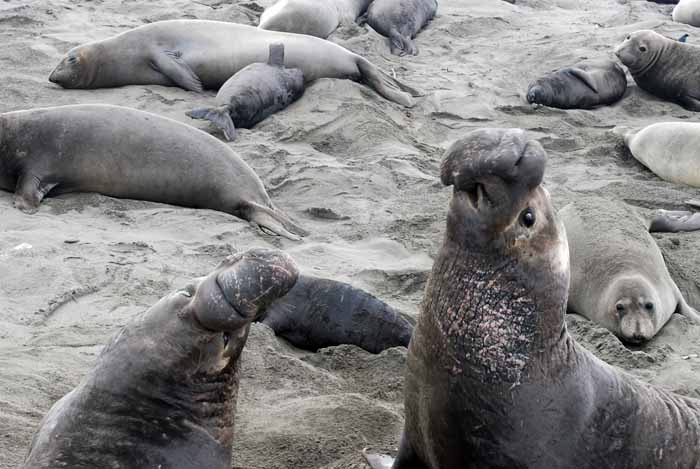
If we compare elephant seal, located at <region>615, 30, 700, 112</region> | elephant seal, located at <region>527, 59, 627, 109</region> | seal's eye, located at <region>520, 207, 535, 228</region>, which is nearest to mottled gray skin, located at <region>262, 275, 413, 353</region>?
seal's eye, located at <region>520, 207, 535, 228</region>

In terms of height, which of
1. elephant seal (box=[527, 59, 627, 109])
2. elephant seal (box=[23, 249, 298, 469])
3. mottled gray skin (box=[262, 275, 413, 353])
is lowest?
elephant seal (box=[527, 59, 627, 109])

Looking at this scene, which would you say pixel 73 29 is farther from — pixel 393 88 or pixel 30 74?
pixel 393 88

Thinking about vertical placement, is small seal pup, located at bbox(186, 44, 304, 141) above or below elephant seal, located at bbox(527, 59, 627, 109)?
above

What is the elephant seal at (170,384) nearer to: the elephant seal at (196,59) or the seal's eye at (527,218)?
the seal's eye at (527,218)

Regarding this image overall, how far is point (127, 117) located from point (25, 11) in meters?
3.97

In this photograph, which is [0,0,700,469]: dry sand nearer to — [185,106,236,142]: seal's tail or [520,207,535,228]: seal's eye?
[185,106,236,142]: seal's tail

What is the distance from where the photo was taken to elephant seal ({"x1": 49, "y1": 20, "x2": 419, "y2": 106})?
25.9 feet

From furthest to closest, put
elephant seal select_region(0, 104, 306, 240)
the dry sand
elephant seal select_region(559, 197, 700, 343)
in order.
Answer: elephant seal select_region(0, 104, 306, 240) < elephant seal select_region(559, 197, 700, 343) < the dry sand

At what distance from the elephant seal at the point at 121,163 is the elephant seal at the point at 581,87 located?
3758 mm

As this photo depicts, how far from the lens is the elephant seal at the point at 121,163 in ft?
19.5

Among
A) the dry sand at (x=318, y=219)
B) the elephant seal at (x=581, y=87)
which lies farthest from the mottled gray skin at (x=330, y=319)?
the elephant seal at (x=581, y=87)

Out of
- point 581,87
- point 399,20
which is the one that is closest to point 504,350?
point 581,87

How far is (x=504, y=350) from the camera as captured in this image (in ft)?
9.30

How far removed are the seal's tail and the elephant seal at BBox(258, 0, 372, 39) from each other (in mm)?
2736
